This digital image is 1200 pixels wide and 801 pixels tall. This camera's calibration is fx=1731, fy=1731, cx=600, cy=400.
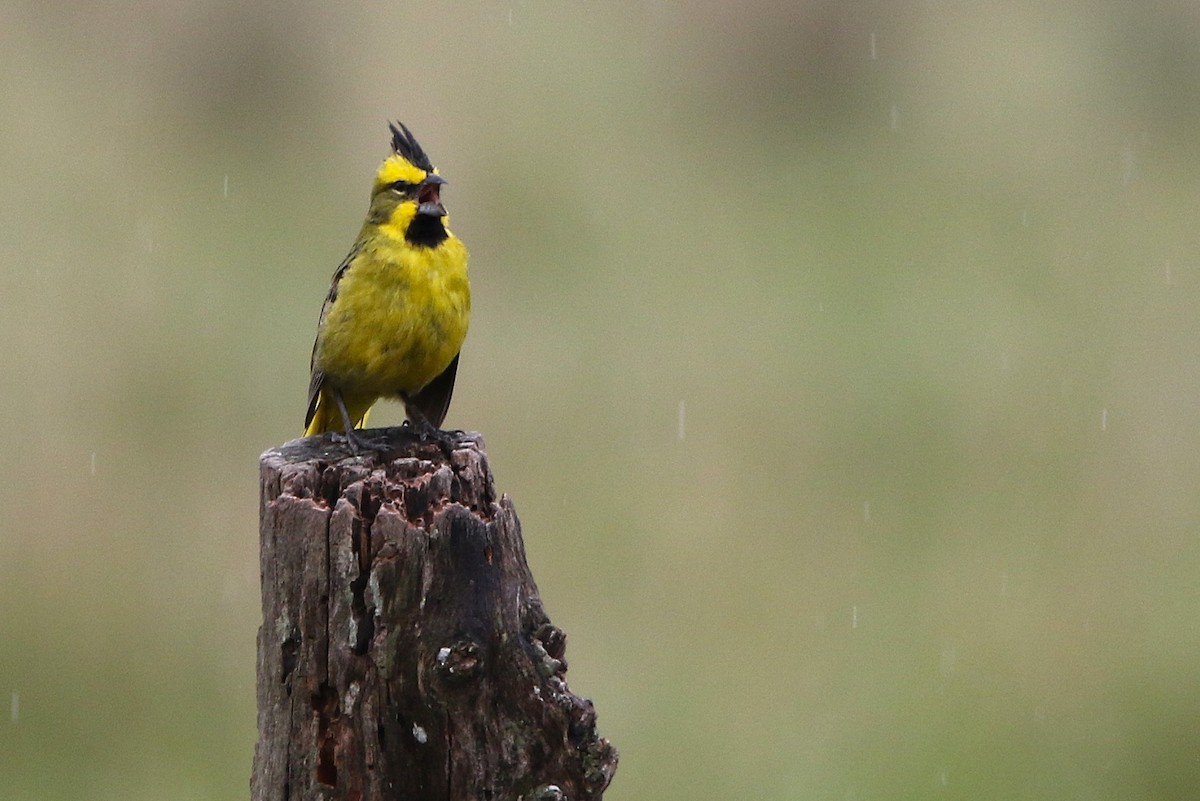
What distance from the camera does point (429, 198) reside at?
18.6 feet

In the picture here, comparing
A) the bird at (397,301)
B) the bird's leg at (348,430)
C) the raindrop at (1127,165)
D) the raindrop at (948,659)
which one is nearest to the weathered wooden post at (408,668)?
the bird's leg at (348,430)

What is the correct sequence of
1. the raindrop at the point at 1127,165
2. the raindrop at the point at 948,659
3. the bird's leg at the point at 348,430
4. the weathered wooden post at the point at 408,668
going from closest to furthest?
the weathered wooden post at the point at 408,668, the bird's leg at the point at 348,430, the raindrop at the point at 948,659, the raindrop at the point at 1127,165

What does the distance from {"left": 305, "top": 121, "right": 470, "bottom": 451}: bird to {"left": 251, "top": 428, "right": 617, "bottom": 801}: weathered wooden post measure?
5.27 ft

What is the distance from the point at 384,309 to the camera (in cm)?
549

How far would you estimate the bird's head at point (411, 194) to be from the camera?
5.63 m

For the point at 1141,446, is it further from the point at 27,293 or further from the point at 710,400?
the point at 27,293

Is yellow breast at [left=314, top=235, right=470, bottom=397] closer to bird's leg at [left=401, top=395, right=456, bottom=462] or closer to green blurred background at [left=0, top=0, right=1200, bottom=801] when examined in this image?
bird's leg at [left=401, top=395, right=456, bottom=462]

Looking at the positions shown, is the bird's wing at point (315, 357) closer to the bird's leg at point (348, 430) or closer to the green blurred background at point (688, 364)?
the bird's leg at point (348, 430)

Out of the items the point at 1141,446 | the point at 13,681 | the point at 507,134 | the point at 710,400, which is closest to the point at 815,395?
the point at 710,400

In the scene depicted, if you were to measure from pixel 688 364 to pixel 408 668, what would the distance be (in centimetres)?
695

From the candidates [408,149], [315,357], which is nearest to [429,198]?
[408,149]

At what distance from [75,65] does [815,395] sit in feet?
16.9

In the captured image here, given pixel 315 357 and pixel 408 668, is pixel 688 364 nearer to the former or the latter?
pixel 315 357

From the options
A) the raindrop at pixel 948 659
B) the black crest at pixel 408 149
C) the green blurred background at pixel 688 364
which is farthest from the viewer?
the raindrop at pixel 948 659
